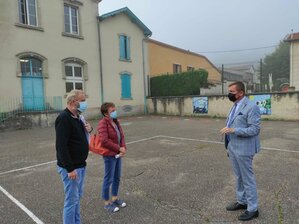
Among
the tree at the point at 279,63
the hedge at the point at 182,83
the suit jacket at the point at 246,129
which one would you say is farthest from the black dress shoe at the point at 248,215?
the tree at the point at 279,63

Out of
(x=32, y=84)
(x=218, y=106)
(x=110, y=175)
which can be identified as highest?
(x=32, y=84)

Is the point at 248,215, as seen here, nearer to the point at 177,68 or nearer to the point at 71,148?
the point at 71,148

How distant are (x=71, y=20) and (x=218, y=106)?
11581 mm

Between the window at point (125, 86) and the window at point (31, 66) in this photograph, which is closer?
the window at point (31, 66)

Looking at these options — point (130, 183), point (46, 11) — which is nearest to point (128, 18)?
point (46, 11)

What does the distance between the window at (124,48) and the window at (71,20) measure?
3902 millimetres

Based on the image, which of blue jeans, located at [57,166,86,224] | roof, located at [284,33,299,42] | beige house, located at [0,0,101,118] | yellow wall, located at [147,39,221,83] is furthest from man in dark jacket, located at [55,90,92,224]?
roof, located at [284,33,299,42]

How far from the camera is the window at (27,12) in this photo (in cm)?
1556

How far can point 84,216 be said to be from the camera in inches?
152

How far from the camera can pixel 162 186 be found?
196 inches

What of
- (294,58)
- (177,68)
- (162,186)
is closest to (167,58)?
(177,68)

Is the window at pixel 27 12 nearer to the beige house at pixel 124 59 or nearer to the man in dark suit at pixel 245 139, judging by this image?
the beige house at pixel 124 59

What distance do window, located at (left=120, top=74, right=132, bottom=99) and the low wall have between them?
2190mm

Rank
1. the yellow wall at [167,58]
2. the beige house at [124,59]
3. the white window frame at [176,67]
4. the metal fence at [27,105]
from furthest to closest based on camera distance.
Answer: the white window frame at [176,67]
the yellow wall at [167,58]
the beige house at [124,59]
the metal fence at [27,105]
